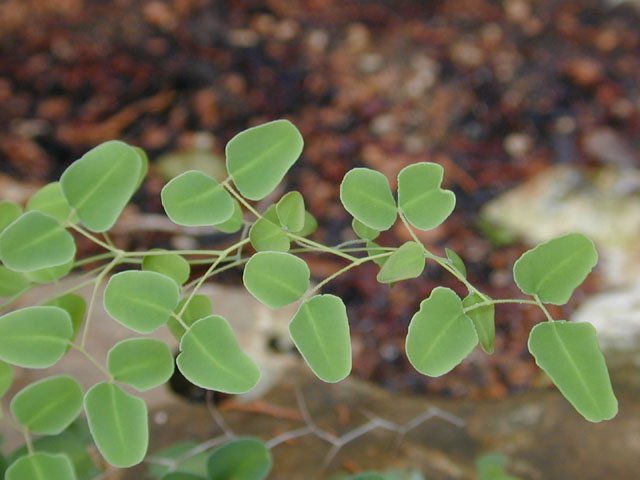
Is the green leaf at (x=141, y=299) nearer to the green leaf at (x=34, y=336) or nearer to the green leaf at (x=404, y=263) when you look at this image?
the green leaf at (x=34, y=336)

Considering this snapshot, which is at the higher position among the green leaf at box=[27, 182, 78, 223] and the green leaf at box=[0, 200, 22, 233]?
the green leaf at box=[27, 182, 78, 223]

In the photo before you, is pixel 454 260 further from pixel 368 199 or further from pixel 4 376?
pixel 4 376

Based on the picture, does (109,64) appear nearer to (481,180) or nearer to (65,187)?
(481,180)

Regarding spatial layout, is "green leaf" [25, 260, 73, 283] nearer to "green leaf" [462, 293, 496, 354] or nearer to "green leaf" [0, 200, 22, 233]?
"green leaf" [0, 200, 22, 233]

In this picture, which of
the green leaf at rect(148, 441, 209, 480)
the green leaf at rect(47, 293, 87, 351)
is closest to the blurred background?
the green leaf at rect(148, 441, 209, 480)

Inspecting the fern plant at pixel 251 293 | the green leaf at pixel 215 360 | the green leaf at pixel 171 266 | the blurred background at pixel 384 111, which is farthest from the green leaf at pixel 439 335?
the blurred background at pixel 384 111

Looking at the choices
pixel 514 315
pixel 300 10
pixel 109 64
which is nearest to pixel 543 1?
pixel 300 10

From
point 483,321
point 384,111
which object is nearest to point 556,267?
point 483,321
